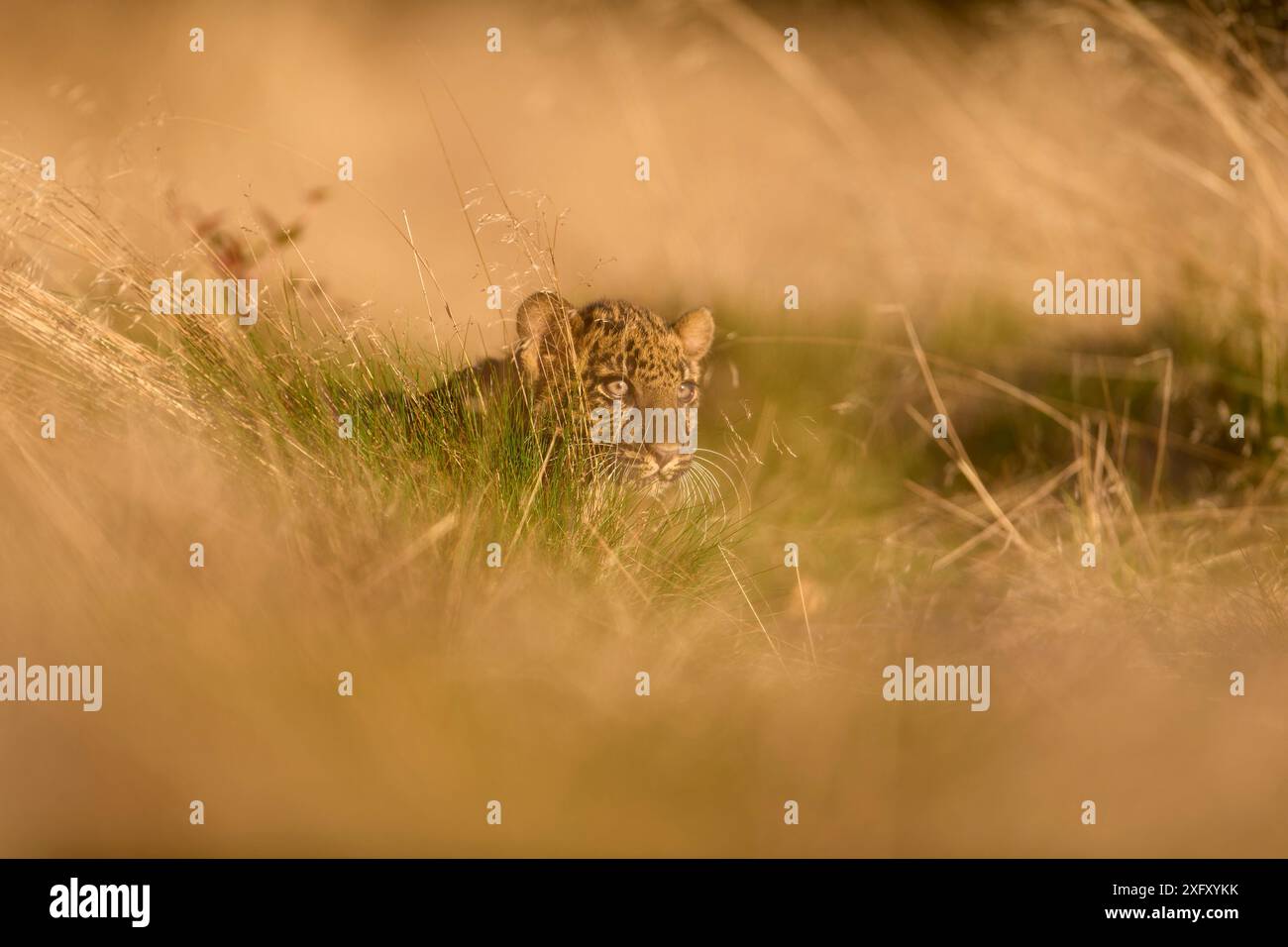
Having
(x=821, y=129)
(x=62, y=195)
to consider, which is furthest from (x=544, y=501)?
(x=821, y=129)

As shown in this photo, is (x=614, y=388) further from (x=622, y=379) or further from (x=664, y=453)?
(x=664, y=453)

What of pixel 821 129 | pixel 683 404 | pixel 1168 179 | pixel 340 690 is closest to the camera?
pixel 340 690

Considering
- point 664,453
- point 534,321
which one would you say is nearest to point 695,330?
point 664,453

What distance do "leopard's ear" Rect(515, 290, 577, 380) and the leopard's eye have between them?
0.91 feet

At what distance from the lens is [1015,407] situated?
6.69 m

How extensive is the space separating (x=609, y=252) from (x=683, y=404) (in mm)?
3898

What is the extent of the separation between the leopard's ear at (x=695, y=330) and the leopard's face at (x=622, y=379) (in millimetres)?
49

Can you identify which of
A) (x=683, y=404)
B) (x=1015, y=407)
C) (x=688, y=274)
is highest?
(x=688, y=274)

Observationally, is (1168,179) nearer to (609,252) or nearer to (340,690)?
(609,252)

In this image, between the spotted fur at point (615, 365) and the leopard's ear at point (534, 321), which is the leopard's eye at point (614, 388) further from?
the leopard's ear at point (534, 321)

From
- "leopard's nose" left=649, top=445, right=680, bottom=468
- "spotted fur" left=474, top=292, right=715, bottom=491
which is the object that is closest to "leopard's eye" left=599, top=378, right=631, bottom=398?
"spotted fur" left=474, top=292, right=715, bottom=491

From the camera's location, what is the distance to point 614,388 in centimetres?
423

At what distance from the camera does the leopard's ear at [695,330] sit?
451 cm

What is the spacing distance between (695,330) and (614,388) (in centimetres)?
50
